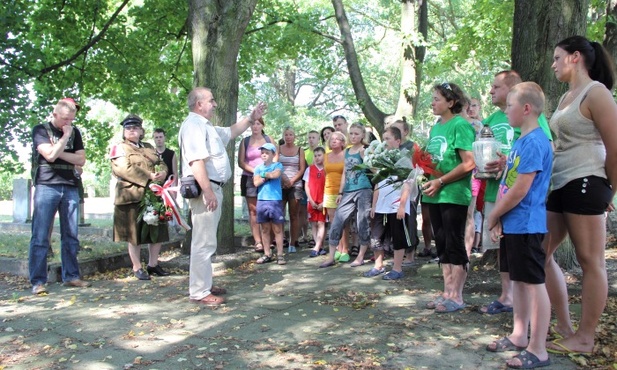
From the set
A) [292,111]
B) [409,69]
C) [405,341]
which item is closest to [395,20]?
[292,111]

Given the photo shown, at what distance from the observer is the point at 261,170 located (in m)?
8.52

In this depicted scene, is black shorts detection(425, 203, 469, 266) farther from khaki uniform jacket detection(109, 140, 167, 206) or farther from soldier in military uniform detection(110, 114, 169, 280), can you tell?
khaki uniform jacket detection(109, 140, 167, 206)

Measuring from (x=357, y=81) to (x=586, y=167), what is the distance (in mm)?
10465

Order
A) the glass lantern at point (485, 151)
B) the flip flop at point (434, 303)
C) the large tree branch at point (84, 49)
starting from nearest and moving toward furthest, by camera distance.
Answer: the glass lantern at point (485, 151), the flip flop at point (434, 303), the large tree branch at point (84, 49)

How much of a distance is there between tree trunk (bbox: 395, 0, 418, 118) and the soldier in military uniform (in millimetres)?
6993

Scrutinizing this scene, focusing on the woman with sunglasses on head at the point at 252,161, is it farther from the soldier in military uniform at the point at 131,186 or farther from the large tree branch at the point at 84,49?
the large tree branch at the point at 84,49

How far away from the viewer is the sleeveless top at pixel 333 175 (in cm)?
848

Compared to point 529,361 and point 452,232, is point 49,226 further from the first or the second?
point 529,361

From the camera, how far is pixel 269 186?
8398 mm

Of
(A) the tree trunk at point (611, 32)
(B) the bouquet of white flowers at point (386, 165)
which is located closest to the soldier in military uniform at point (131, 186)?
(B) the bouquet of white flowers at point (386, 165)

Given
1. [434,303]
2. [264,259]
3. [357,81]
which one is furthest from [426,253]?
[357,81]

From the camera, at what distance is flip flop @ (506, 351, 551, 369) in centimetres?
377

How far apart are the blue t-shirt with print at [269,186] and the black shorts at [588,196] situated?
193 inches

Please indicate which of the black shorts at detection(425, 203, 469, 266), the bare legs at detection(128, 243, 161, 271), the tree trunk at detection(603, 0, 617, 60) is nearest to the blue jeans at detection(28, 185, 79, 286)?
the bare legs at detection(128, 243, 161, 271)
